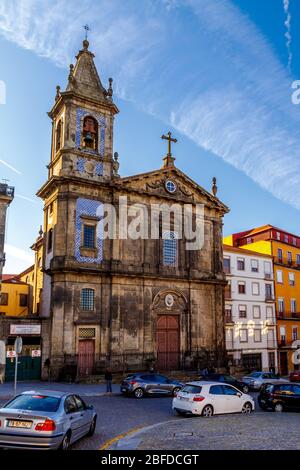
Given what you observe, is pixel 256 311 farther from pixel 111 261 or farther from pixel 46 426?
pixel 46 426

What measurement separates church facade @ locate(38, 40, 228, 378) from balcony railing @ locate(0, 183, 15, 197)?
256cm

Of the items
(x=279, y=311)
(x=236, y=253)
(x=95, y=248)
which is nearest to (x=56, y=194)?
(x=95, y=248)

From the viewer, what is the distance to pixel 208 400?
1683 cm

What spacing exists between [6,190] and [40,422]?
82.2 feet

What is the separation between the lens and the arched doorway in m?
34.3

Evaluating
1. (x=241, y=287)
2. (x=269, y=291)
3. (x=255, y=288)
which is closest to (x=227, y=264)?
(x=241, y=287)

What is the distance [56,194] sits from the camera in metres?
32.7

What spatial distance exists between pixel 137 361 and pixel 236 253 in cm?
1788

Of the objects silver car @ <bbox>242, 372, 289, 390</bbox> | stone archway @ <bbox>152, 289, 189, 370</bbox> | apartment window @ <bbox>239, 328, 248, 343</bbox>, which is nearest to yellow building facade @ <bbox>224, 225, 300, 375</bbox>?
apartment window @ <bbox>239, 328, 248, 343</bbox>

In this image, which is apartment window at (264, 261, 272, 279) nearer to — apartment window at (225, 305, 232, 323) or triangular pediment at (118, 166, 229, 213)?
apartment window at (225, 305, 232, 323)

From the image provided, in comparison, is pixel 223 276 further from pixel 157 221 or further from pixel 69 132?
pixel 69 132

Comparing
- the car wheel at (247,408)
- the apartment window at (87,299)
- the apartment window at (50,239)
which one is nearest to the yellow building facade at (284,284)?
the apartment window at (87,299)

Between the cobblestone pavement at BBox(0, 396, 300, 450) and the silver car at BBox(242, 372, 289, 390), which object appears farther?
the silver car at BBox(242, 372, 289, 390)

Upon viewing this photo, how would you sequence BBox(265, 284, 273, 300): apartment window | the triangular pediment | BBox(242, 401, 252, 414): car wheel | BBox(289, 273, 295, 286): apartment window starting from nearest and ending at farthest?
1. BBox(242, 401, 252, 414): car wheel
2. the triangular pediment
3. BBox(265, 284, 273, 300): apartment window
4. BBox(289, 273, 295, 286): apartment window
